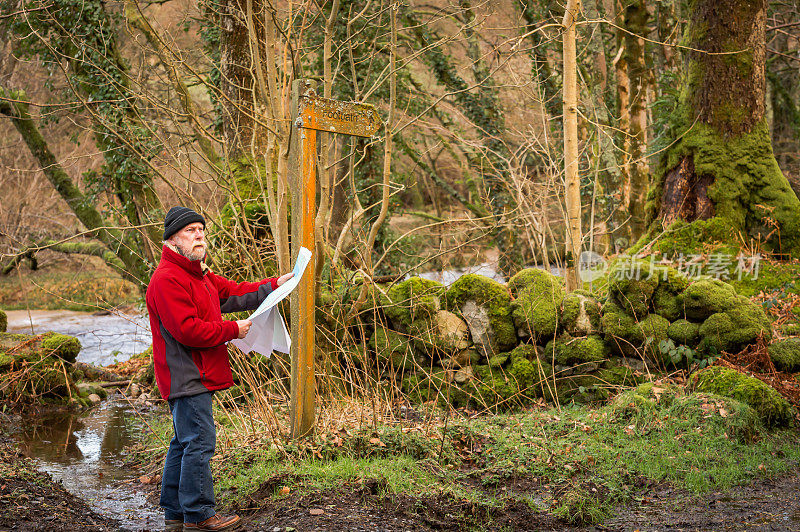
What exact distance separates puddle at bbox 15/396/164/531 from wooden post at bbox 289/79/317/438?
1175 millimetres

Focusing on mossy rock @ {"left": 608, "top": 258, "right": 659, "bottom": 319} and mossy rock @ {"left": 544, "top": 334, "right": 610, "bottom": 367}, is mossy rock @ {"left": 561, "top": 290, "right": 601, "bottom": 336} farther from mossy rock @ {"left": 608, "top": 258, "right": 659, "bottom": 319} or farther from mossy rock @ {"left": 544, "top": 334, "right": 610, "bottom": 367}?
mossy rock @ {"left": 608, "top": 258, "right": 659, "bottom": 319}

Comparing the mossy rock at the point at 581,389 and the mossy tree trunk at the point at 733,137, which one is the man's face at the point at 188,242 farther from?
the mossy tree trunk at the point at 733,137

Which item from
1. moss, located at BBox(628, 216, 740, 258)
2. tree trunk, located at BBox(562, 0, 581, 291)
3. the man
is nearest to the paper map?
the man

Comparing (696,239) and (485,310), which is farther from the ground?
(696,239)

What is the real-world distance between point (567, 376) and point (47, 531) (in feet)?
15.7

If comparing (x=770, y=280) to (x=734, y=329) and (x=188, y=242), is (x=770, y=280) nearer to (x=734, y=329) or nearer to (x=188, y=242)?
(x=734, y=329)

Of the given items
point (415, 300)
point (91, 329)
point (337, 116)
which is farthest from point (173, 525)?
point (91, 329)

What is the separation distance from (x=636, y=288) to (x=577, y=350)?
0.88 meters

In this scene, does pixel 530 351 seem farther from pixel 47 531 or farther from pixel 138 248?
pixel 138 248

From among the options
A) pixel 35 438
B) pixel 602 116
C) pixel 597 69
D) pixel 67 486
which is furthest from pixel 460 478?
pixel 597 69

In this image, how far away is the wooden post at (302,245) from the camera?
176 inches

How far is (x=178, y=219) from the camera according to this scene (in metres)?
3.89

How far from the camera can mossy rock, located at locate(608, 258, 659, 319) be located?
6.80 meters

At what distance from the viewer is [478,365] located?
7.23 m
